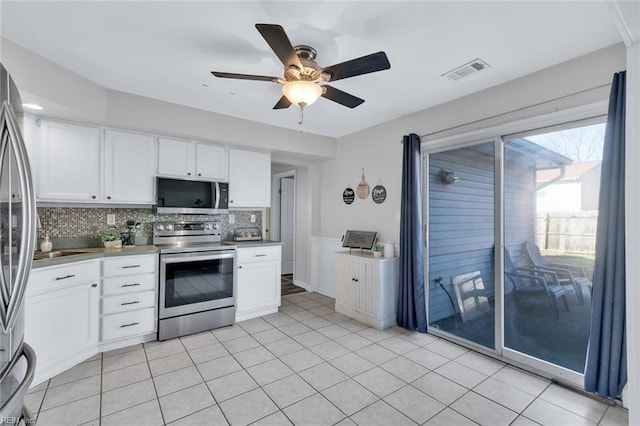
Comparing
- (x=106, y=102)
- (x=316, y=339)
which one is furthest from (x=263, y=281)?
(x=106, y=102)

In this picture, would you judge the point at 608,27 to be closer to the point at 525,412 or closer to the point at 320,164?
the point at 525,412

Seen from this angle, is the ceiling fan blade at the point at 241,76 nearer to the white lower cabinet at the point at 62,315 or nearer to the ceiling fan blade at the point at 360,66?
the ceiling fan blade at the point at 360,66

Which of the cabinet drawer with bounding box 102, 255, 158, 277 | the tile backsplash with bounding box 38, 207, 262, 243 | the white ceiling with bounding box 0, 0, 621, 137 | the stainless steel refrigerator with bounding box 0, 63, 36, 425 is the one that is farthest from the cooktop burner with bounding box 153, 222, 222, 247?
the stainless steel refrigerator with bounding box 0, 63, 36, 425

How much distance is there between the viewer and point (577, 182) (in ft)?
8.01

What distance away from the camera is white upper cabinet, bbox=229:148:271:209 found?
398 centimetres

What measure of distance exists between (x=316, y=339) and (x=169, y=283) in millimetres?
1717

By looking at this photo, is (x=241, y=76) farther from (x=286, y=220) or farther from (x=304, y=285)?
(x=286, y=220)

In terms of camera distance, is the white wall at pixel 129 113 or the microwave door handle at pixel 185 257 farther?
the microwave door handle at pixel 185 257

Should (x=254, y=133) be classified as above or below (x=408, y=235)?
above

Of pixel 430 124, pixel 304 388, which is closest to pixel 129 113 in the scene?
pixel 304 388

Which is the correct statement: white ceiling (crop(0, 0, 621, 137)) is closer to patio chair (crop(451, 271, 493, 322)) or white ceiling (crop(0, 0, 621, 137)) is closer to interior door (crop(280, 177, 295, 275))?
patio chair (crop(451, 271, 493, 322))

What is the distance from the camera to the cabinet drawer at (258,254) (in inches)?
148

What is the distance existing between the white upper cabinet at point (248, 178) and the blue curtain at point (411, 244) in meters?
1.93

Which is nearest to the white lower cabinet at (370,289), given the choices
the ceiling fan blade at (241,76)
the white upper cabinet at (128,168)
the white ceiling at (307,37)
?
the white ceiling at (307,37)
